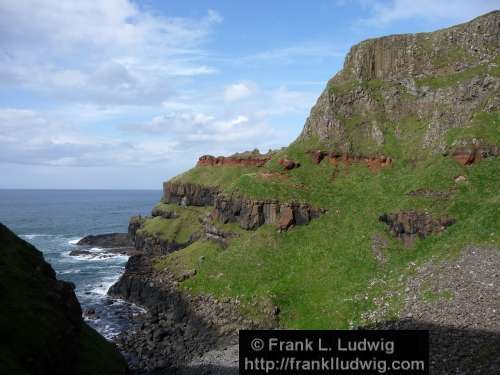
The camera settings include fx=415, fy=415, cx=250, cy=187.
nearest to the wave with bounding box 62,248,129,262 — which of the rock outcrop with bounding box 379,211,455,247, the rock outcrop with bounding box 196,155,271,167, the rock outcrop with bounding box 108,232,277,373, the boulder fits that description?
the rock outcrop with bounding box 196,155,271,167

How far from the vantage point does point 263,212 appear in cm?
7894

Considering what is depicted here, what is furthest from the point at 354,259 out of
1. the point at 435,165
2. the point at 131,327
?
the point at 131,327

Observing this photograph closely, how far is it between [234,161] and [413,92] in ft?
194

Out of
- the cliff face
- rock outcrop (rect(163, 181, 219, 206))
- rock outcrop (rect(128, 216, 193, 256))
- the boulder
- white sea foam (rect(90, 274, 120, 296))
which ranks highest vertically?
the cliff face

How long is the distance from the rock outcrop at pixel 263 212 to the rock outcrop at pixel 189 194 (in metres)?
37.0

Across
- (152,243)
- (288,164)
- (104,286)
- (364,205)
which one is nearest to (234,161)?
(152,243)

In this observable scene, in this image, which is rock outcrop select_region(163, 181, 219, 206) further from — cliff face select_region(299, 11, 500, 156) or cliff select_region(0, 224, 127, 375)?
cliff select_region(0, 224, 127, 375)

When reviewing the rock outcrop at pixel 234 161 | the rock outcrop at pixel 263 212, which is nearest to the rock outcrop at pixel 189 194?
the rock outcrop at pixel 234 161

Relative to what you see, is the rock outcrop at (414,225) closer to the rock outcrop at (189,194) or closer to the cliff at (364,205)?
the cliff at (364,205)

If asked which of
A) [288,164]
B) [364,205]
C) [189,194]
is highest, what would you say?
[288,164]

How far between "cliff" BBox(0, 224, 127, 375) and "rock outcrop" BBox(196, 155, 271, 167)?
276 ft

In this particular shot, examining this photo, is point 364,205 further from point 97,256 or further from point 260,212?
point 97,256

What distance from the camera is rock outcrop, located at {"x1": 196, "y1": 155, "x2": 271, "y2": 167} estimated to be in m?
124

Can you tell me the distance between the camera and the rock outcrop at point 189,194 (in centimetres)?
12425
